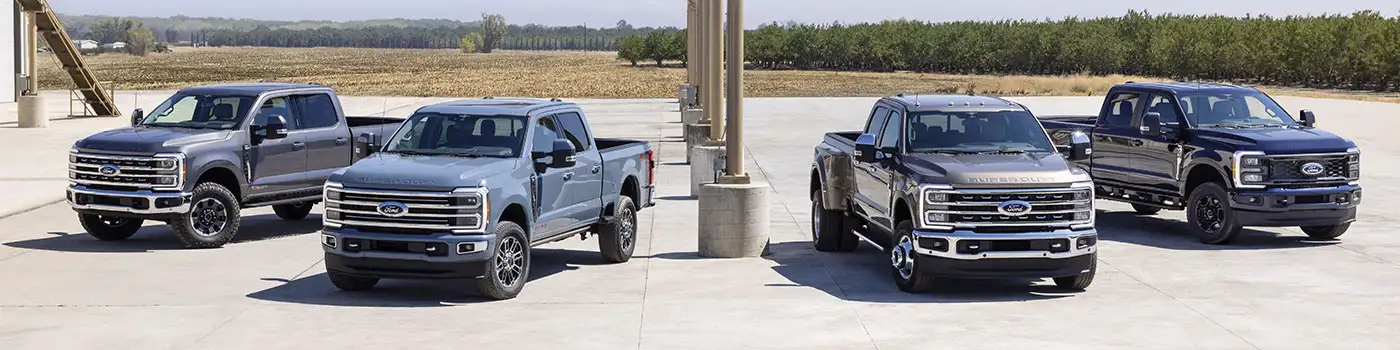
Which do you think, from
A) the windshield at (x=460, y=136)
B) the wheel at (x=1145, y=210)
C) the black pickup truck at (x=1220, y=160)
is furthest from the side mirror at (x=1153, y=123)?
the windshield at (x=460, y=136)

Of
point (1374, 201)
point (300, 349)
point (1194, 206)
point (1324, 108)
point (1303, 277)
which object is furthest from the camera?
point (1324, 108)

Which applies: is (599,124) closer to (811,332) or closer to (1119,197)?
(1119,197)

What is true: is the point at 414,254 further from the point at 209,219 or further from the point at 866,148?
the point at 209,219

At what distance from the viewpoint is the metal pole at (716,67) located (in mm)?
18734

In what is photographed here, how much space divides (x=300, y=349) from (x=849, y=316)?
4327 mm

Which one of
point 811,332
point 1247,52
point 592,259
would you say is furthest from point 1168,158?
point 1247,52

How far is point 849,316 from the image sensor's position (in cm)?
1281

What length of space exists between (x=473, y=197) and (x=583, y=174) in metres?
2.28

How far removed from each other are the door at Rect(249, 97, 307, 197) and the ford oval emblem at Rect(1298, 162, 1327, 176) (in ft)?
37.4

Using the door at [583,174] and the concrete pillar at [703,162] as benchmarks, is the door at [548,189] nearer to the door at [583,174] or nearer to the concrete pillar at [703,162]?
the door at [583,174]

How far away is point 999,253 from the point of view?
Answer: 13.4 metres

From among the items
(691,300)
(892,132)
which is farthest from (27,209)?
(892,132)

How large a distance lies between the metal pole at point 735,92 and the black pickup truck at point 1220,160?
13.3 ft

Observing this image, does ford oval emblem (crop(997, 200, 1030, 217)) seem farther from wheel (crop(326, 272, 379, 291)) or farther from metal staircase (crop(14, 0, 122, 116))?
metal staircase (crop(14, 0, 122, 116))
